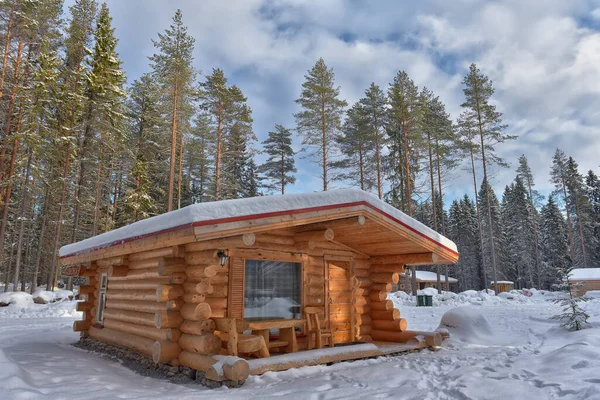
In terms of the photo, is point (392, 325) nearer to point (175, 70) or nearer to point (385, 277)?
point (385, 277)

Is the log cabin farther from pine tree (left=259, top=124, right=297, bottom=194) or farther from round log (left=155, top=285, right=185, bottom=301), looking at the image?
pine tree (left=259, top=124, right=297, bottom=194)

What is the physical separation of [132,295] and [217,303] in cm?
258

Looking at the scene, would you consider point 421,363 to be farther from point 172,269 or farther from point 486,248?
point 486,248

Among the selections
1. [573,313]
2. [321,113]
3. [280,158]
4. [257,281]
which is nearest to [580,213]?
[280,158]

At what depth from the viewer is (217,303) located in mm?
7203

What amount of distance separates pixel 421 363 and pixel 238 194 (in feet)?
98.4

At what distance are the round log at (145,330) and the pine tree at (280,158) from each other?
24.6 metres

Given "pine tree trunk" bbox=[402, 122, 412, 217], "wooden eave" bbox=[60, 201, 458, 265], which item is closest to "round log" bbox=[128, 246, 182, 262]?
"wooden eave" bbox=[60, 201, 458, 265]

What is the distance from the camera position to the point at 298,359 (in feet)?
22.4

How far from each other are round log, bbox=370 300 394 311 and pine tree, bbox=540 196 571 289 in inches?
1740

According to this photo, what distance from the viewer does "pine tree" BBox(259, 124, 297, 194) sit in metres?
33.8

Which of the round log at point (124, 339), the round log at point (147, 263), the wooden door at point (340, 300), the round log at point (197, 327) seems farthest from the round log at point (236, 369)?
the wooden door at point (340, 300)

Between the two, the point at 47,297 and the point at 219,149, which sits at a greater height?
the point at 219,149

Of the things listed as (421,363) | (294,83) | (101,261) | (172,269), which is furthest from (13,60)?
(421,363)
